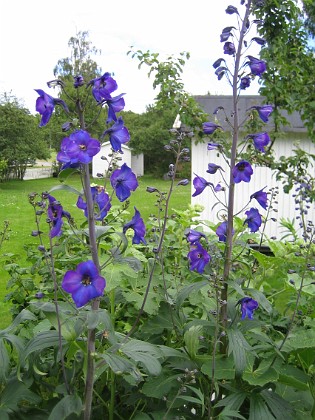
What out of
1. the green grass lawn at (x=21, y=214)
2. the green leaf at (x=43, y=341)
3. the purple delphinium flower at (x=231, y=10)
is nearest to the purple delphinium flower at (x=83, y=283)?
the green leaf at (x=43, y=341)

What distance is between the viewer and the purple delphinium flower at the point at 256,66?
1990 millimetres

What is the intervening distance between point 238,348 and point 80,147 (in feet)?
2.91

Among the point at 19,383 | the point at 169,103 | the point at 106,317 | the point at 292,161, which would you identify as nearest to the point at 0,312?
the point at 169,103

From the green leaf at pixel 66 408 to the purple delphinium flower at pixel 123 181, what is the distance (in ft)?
2.13

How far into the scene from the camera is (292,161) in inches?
162

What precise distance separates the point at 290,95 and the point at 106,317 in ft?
11.6

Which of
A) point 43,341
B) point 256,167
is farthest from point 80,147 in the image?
point 256,167

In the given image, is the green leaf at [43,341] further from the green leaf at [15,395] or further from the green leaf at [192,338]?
the green leaf at [192,338]

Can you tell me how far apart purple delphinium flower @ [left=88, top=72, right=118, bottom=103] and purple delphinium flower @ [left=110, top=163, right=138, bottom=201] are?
0.23m

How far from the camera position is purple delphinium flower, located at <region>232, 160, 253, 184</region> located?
1898mm

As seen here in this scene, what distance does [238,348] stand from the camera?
5.64 feet

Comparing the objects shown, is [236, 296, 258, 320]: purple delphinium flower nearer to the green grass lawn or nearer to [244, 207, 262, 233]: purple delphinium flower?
[244, 207, 262, 233]: purple delphinium flower

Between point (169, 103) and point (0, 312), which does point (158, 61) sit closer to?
point (169, 103)

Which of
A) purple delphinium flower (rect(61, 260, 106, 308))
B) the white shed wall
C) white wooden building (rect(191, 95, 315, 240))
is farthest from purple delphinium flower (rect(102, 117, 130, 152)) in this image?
the white shed wall
